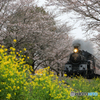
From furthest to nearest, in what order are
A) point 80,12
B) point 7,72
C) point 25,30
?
point 25,30 < point 80,12 < point 7,72

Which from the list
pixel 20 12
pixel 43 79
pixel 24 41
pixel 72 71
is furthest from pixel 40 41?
pixel 43 79

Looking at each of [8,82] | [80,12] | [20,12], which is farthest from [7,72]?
[20,12]

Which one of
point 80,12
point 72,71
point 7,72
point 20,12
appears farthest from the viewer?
point 72,71

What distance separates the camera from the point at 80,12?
433 inches

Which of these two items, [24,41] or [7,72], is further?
[24,41]

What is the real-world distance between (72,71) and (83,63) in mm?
1288

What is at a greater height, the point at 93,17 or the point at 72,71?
the point at 93,17

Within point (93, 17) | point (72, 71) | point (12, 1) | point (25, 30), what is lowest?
point (72, 71)

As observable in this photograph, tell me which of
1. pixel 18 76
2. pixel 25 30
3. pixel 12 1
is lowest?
pixel 18 76

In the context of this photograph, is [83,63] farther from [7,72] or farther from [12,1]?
[7,72]

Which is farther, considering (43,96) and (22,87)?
(43,96)

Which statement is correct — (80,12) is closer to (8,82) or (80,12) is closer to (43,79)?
(43,79)

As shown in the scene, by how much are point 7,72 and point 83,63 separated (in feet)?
37.1

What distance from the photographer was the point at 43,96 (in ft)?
16.9
